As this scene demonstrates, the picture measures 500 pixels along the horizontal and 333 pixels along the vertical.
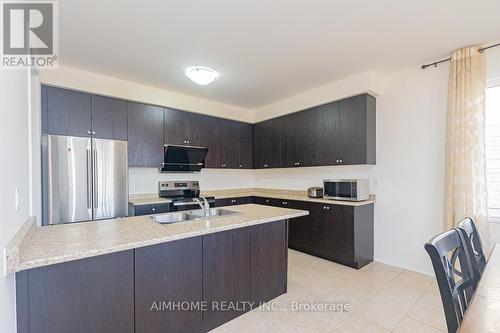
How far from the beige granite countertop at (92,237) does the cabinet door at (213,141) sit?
7.69ft

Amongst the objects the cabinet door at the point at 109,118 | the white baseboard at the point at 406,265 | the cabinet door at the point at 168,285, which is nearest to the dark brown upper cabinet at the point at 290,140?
the white baseboard at the point at 406,265

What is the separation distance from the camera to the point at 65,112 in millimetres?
2994

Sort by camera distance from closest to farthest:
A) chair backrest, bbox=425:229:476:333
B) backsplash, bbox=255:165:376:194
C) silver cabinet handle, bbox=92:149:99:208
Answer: chair backrest, bbox=425:229:476:333, silver cabinet handle, bbox=92:149:99:208, backsplash, bbox=255:165:376:194

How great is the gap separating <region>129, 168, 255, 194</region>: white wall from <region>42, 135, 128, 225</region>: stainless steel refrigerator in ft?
1.60

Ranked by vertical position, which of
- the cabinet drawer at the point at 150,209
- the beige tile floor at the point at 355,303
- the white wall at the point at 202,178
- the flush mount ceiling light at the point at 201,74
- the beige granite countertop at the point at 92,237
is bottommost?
the beige tile floor at the point at 355,303

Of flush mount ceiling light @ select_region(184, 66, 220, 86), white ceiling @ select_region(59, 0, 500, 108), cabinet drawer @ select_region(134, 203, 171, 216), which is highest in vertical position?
white ceiling @ select_region(59, 0, 500, 108)

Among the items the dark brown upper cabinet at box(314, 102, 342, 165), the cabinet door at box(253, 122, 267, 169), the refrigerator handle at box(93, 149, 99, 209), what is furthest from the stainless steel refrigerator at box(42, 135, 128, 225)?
the dark brown upper cabinet at box(314, 102, 342, 165)

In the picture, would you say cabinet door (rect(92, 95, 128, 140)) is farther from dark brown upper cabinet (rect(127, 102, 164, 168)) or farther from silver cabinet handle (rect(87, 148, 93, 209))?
silver cabinet handle (rect(87, 148, 93, 209))

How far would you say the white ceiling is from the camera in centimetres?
191

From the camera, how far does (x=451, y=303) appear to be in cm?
93

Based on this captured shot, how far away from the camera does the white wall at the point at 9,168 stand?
954 mm

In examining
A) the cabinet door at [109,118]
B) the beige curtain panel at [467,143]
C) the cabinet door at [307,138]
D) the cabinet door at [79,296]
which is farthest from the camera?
the cabinet door at [307,138]

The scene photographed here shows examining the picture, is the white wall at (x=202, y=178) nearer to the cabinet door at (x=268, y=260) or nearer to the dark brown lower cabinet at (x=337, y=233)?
the dark brown lower cabinet at (x=337, y=233)

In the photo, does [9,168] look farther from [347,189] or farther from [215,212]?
[347,189]
